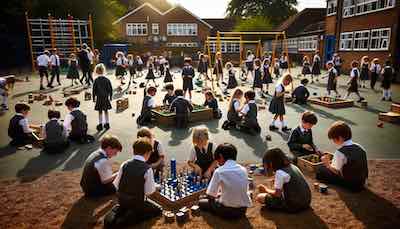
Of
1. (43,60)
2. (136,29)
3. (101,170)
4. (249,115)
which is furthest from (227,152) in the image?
(136,29)

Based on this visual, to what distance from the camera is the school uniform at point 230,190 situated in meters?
4.22

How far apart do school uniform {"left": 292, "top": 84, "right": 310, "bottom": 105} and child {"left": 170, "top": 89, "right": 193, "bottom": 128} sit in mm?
5697

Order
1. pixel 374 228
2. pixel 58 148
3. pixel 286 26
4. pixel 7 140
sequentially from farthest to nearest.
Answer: pixel 286 26 → pixel 7 140 → pixel 58 148 → pixel 374 228

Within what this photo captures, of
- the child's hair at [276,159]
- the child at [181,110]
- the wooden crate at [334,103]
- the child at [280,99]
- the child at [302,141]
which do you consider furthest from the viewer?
the wooden crate at [334,103]

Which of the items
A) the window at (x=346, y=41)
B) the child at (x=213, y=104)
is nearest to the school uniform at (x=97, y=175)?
the child at (x=213, y=104)

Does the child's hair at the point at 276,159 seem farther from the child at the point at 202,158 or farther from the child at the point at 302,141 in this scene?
the child at the point at 302,141

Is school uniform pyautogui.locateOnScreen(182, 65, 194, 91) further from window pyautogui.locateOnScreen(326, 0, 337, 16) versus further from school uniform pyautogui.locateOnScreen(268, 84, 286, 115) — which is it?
window pyautogui.locateOnScreen(326, 0, 337, 16)

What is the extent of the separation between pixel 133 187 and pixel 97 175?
1116mm

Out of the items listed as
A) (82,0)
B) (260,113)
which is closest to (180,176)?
(260,113)

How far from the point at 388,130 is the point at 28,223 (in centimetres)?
967

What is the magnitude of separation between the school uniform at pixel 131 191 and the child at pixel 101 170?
2.13 ft

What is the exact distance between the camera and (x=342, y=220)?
14.9 ft

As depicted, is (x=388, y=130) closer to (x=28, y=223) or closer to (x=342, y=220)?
(x=342, y=220)

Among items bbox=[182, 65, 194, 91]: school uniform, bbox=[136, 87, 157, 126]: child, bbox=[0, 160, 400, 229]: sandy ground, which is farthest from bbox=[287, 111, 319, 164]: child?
bbox=[182, 65, 194, 91]: school uniform
